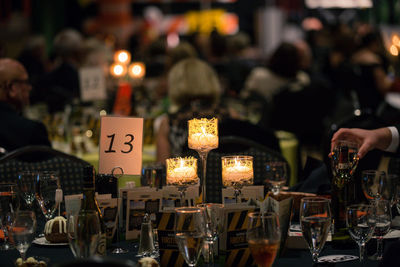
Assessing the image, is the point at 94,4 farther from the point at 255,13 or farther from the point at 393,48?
the point at 393,48

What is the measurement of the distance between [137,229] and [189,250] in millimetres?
644

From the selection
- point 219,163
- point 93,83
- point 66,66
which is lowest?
point 219,163

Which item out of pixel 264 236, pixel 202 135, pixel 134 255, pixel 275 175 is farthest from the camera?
pixel 275 175

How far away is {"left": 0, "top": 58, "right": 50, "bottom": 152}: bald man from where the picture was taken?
383cm

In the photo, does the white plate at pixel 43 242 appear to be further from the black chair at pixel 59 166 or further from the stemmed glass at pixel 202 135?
the black chair at pixel 59 166

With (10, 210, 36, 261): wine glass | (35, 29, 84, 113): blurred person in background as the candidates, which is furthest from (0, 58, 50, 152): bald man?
(35, 29, 84, 113): blurred person in background

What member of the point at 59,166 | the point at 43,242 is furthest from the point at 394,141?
the point at 59,166

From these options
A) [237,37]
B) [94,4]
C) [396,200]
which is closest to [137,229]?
[396,200]

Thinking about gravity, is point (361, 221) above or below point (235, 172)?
below

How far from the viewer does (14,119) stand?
3.84 meters

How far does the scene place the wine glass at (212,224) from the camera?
1.89 m

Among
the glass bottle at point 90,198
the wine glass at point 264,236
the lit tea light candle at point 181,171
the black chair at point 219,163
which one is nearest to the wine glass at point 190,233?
the wine glass at point 264,236

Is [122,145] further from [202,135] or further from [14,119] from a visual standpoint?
[14,119]

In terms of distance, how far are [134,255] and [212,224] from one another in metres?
0.31
